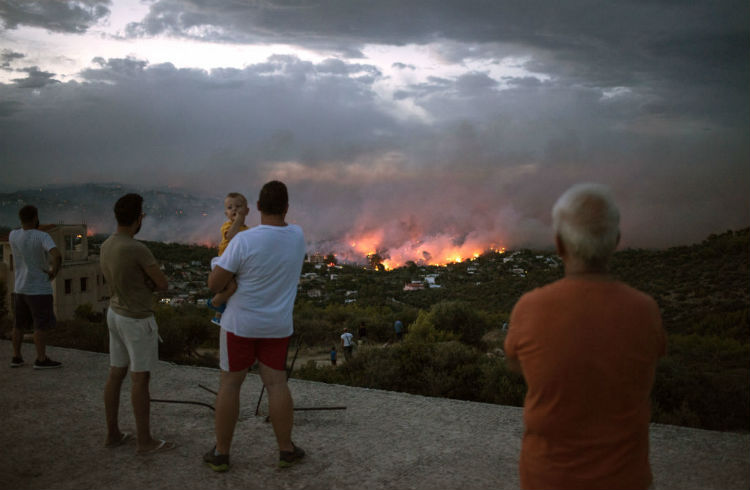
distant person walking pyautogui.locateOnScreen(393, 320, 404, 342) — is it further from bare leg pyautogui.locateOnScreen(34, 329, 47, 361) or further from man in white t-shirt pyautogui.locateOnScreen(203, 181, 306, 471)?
man in white t-shirt pyautogui.locateOnScreen(203, 181, 306, 471)

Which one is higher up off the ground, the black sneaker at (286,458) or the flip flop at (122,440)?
the black sneaker at (286,458)

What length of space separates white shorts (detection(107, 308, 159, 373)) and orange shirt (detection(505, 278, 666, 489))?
3041 millimetres

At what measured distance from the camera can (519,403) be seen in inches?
253

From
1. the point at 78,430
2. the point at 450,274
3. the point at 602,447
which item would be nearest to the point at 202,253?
the point at 450,274

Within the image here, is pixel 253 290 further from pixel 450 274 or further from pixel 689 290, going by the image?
pixel 450 274

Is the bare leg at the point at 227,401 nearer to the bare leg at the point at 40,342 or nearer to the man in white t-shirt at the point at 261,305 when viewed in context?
the man in white t-shirt at the point at 261,305

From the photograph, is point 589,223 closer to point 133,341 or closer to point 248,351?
point 248,351

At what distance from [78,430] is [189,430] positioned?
3.03 ft

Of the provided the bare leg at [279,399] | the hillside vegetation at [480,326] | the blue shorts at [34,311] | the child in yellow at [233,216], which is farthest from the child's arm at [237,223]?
the blue shorts at [34,311]

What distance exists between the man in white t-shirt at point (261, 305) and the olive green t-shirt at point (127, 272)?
753mm

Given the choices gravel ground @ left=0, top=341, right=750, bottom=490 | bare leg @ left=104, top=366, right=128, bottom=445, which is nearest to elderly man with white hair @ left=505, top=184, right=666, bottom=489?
gravel ground @ left=0, top=341, right=750, bottom=490

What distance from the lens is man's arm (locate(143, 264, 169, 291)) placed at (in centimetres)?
411

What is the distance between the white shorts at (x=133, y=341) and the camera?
4.09m

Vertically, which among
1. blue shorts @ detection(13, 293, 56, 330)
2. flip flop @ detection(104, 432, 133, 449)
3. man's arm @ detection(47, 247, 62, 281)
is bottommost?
flip flop @ detection(104, 432, 133, 449)
